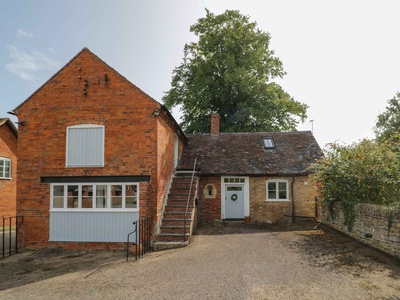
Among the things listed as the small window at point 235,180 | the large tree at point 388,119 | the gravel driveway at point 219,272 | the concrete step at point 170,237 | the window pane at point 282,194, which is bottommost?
the gravel driveway at point 219,272

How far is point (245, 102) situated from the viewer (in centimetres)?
2441

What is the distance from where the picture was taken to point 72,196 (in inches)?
447

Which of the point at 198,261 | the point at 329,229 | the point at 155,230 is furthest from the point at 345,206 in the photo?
the point at 155,230

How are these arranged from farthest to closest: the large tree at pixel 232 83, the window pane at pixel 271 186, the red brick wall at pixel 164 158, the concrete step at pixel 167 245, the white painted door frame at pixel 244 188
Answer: the large tree at pixel 232 83 < the window pane at pixel 271 186 < the white painted door frame at pixel 244 188 < the red brick wall at pixel 164 158 < the concrete step at pixel 167 245

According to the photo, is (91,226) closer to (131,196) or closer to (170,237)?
(131,196)

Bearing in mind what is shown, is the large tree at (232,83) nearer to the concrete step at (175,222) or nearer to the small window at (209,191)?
the small window at (209,191)

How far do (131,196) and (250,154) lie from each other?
904cm

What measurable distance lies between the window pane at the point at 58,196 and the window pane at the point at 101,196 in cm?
157

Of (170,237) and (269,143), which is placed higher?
(269,143)

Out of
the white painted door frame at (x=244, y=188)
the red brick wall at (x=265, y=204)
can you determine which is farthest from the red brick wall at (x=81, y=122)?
the white painted door frame at (x=244, y=188)

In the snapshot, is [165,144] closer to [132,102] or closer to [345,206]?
[132,102]

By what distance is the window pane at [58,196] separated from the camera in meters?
11.3

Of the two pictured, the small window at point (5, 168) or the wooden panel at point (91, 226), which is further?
the small window at point (5, 168)

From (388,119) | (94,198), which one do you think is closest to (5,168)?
(94,198)
